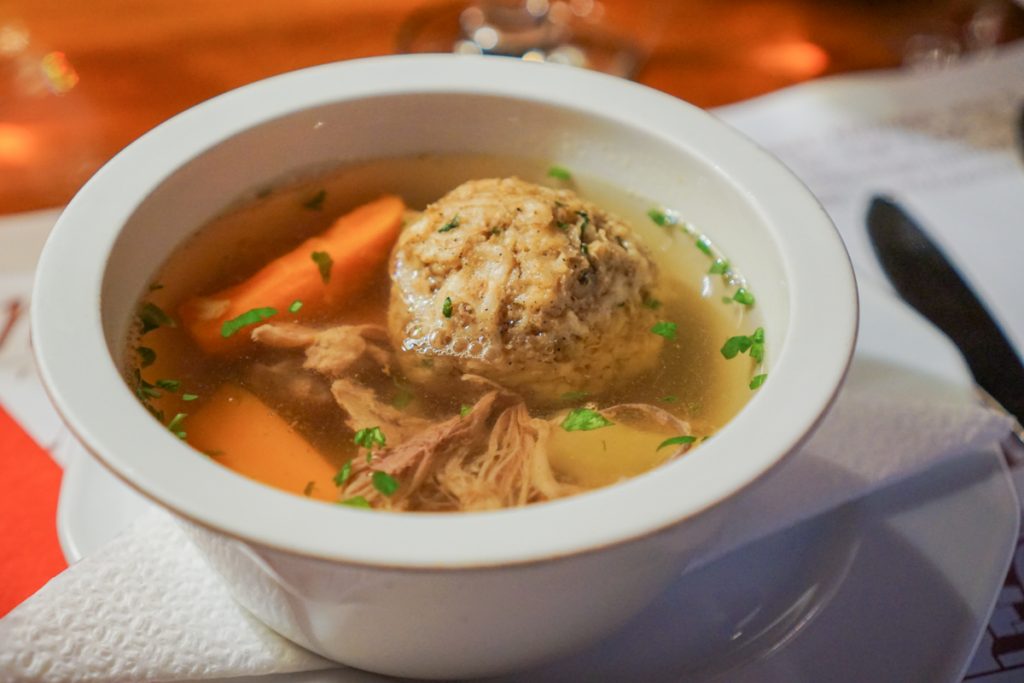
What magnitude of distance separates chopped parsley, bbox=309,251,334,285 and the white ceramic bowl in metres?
0.13

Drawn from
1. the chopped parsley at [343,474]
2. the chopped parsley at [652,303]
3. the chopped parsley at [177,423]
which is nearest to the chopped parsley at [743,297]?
the chopped parsley at [652,303]

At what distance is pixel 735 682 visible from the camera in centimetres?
96

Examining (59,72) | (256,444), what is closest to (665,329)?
(256,444)

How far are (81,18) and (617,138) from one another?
1.82 m

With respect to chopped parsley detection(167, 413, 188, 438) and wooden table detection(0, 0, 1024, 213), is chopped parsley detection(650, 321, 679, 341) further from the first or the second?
wooden table detection(0, 0, 1024, 213)

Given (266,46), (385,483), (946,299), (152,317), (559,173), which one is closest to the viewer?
(385,483)

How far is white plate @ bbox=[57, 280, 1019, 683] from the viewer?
3.23 ft

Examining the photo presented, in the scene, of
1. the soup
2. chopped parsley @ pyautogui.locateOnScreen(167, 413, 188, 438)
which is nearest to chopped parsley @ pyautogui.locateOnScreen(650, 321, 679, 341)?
the soup

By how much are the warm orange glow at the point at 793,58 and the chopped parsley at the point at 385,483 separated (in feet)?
5.95

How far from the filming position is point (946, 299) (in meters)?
1.52

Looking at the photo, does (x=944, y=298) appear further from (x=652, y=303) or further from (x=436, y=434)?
(x=436, y=434)

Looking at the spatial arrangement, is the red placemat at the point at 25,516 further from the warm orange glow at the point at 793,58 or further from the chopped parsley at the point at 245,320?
the warm orange glow at the point at 793,58

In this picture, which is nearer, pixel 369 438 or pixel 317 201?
pixel 369 438

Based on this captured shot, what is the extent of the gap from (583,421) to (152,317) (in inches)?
22.9
